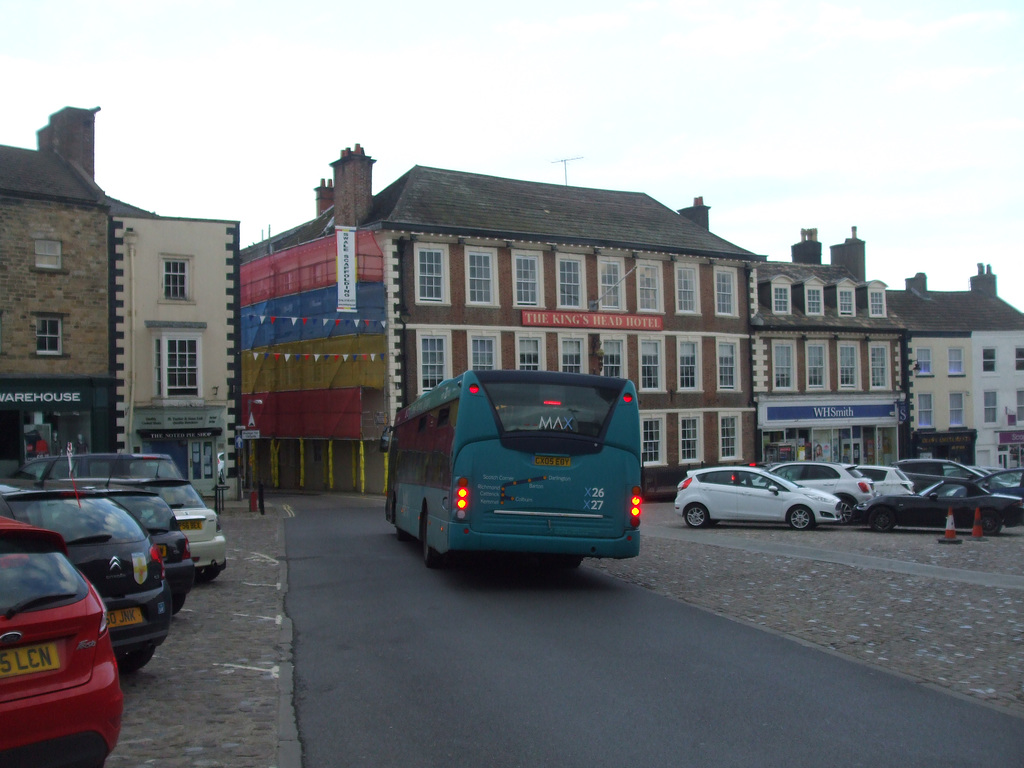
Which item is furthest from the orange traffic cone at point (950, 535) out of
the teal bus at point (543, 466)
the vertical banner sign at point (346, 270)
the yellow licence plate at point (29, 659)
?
the vertical banner sign at point (346, 270)

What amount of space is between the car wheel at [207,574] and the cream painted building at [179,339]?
1879cm

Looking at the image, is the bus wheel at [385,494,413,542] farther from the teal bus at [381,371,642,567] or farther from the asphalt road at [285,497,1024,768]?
the asphalt road at [285,497,1024,768]

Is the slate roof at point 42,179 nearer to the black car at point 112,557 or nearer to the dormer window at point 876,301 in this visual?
the black car at point 112,557

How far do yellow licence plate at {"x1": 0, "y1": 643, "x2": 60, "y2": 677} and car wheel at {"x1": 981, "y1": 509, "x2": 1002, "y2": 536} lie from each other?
72.9 feet

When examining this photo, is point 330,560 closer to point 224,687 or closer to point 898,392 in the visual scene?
point 224,687

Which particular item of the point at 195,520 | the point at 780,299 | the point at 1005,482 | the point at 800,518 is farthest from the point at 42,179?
the point at 780,299

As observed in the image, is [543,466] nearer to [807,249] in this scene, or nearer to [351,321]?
[351,321]

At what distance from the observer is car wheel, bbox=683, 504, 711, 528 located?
24.9 metres

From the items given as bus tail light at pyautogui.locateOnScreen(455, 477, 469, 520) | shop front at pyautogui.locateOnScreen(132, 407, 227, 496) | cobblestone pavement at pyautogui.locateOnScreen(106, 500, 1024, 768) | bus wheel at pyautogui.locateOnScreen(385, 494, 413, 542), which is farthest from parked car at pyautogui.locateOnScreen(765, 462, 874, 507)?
shop front at pyautogui.locateOnScreen(132, 407, 227, 496)

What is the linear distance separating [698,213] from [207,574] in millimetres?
38697

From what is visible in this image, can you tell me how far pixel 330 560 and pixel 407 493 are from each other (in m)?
2.20

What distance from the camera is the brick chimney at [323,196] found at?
47.8m

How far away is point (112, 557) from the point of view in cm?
797

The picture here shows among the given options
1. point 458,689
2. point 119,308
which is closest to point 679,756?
point 458,689
